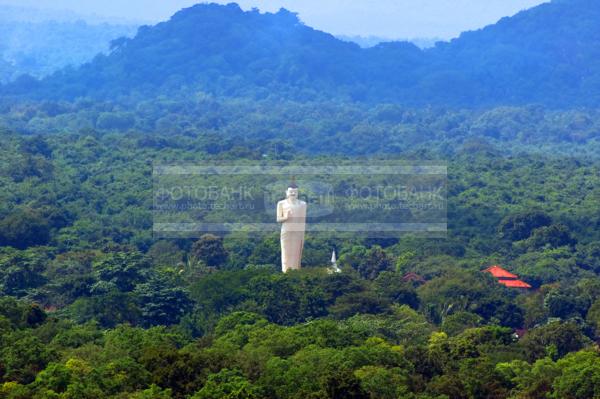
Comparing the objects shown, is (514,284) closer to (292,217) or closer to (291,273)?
(291,273)

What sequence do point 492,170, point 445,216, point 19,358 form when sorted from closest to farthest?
point 19,358 → point 445,216 → point 492,170

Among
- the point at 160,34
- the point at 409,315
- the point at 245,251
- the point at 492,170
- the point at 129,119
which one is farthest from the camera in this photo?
the point at 160,34

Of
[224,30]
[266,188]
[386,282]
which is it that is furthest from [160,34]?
[386,282]

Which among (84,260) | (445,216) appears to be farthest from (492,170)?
(84,260)

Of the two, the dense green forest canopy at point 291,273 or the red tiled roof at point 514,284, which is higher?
the dense green forest canopy at point 291,273

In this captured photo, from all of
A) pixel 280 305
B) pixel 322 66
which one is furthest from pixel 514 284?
pixel 322 66

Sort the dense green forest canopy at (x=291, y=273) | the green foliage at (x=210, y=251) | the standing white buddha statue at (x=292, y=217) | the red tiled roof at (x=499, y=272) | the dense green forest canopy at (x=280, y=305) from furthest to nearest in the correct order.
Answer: the green foliage at (x=210, y=251) < the red tiled roof at (x=499, y=272) < the standing white buddha statue at (x=292, y=217) < the dense green forest canopy at (x=291, y=273) < the dense green forest canopy at (x=280, y=305)

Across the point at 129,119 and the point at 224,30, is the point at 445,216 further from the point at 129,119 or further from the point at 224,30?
the point at 224,30

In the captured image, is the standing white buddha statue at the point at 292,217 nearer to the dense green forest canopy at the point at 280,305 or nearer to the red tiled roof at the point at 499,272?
the dense green forest canopy at the point at 280,305

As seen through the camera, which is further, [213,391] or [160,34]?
[160,34]

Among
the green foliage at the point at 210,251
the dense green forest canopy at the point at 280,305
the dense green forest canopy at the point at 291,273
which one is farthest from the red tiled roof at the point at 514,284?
the green foliage at the point at 210,251
